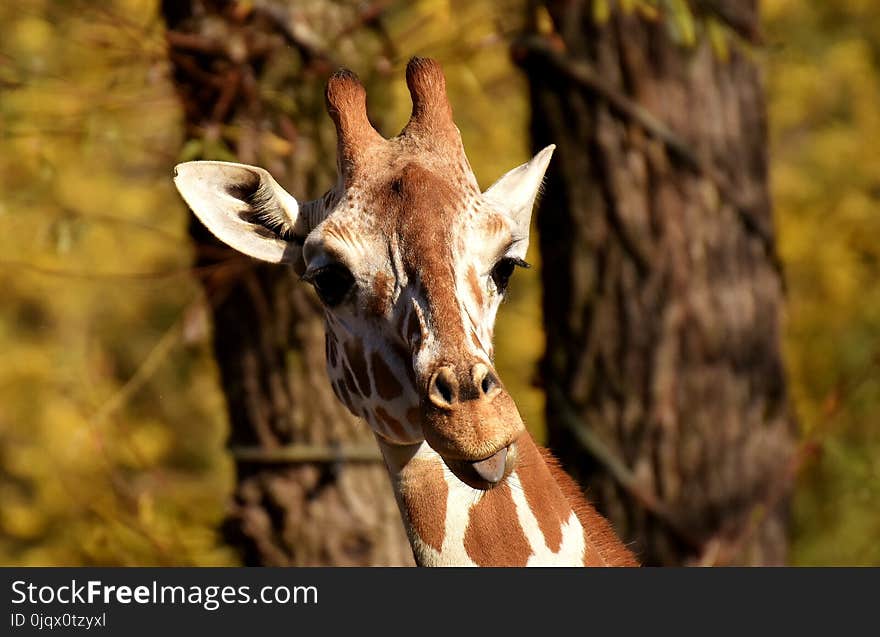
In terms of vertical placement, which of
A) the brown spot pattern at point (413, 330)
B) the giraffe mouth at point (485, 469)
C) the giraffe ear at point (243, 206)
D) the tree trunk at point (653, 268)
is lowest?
the tree trunk at point (653, 268)

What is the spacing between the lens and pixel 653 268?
538cm

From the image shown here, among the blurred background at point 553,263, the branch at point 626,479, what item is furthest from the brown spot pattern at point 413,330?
the branch at point 626,479

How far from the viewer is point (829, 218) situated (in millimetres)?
8914

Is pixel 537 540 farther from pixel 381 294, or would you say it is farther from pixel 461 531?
pixel 381 294

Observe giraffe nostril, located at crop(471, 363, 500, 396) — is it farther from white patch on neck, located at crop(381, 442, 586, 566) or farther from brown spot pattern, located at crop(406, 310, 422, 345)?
white patch on neck, located at crop(381, 442, 586, 566)

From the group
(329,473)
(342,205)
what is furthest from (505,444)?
(329,473)

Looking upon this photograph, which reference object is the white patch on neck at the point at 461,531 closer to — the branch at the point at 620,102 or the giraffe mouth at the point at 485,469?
the giraffe mouth at the point at 485,469

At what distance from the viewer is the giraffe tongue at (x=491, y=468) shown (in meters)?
2.53

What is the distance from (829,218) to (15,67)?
19.7ft

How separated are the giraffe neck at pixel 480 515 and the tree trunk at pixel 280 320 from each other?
2.07m

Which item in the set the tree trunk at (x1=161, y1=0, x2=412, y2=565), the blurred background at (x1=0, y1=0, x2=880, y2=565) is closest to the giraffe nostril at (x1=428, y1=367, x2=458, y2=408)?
the blurred background at (x1=0, y1=0, x2=880, y2=565)

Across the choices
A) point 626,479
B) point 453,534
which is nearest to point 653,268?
point 626,479

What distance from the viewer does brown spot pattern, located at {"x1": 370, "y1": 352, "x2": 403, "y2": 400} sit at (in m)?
2.84

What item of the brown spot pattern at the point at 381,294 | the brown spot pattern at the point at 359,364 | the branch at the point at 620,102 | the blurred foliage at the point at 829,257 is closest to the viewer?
the brown spot pattern at the point at 381,294
